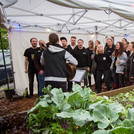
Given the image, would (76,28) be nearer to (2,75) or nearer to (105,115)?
(2,75)

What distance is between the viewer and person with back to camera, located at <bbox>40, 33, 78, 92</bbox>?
2.24 meters

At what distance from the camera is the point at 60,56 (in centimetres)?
223

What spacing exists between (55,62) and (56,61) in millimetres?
25

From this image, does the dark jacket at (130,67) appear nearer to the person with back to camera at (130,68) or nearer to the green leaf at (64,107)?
the person with back to camera at (130,68)

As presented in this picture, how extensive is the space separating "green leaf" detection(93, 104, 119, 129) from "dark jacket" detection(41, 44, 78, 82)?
138 centimetres

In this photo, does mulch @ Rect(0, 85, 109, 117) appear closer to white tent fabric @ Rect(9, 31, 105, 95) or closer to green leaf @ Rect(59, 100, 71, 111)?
white tent fabric @ Rect(9, 31, 105, 95)

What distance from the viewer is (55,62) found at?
7.36 feet

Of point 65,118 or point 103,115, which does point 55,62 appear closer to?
point 65,118

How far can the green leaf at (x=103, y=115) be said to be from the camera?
88 cm

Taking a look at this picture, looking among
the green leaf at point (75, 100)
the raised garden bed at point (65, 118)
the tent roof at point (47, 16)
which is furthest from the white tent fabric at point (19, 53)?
the green leaf at point (75, 100)

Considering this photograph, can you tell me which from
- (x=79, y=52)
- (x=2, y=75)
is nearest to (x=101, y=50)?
(x=79, y=52)

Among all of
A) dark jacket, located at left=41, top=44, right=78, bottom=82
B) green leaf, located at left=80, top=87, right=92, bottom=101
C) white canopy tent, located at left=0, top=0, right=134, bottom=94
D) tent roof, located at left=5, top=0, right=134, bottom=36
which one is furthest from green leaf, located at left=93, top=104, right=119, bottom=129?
white canopy tent, located at left=0, top=0, right=134, bottom=94

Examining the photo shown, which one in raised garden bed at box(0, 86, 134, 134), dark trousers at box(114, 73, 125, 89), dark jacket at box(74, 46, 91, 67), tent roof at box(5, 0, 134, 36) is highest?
tent roof at box(5, 0, 134, 36)

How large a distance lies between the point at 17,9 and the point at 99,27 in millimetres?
4222
